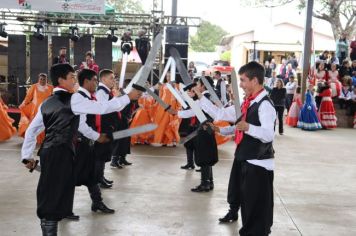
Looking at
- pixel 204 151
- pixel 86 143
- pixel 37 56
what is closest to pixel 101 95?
pixel 86 143

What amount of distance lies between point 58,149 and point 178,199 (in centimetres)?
232

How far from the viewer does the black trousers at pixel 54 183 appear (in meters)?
3.26

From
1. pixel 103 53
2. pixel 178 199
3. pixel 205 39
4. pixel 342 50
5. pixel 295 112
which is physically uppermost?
pixel 205 39

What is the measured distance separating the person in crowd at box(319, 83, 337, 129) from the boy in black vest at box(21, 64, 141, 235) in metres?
10.5

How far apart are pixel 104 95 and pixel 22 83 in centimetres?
913

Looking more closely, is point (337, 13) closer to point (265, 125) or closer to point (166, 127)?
point (166, 127)

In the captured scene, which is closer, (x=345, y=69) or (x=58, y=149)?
(x=58, y=149)

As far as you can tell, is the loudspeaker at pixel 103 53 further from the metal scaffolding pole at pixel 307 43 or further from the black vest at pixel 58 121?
the black vest at pixel 58 121

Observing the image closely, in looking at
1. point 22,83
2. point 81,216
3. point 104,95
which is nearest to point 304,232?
point 81,216

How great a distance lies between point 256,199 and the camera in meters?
3.37

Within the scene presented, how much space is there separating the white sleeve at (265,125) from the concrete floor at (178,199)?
1418 mm

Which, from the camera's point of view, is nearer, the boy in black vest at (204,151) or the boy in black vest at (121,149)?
the boy in black vest at (204,151)

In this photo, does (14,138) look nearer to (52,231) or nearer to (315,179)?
(315,179)

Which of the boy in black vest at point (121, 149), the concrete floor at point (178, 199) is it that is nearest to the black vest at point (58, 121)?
the concrete floor at point (178, 199)
